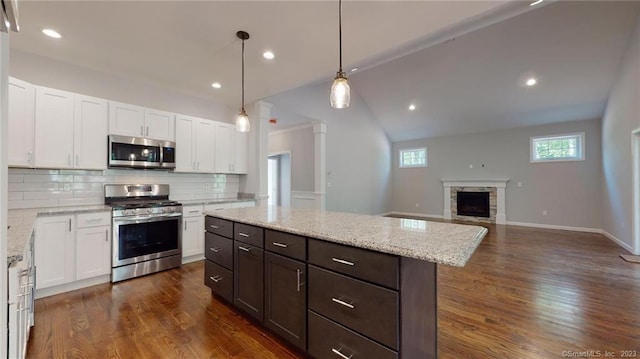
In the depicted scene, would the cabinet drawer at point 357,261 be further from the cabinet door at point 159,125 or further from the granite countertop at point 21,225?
the cabinet door at point 159,125

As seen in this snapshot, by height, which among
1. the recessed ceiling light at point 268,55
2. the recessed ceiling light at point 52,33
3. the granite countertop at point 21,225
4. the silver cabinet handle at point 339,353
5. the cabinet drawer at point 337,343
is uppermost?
the recessed ceiling light at point 52,33

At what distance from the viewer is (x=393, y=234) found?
1.62 m

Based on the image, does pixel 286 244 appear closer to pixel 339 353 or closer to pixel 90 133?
pixel 339 353

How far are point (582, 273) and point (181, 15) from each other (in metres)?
5.52

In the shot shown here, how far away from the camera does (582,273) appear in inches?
137

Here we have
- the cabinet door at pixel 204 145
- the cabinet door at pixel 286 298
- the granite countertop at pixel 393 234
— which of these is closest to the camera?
the granite countertop at pixel 393 234

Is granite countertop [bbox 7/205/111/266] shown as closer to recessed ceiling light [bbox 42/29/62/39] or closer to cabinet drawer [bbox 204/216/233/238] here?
cabinet drawer [bbox 204/216/233/238]

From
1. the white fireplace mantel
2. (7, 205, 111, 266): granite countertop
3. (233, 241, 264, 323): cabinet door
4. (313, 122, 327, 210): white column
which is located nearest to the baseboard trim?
the white fireplace mantel

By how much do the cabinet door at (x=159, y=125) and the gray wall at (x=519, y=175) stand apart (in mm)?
7498

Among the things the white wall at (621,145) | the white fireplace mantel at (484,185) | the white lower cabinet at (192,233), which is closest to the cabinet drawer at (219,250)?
the white lower cabinet at (192,233)

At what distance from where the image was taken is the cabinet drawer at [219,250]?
8.12 feet

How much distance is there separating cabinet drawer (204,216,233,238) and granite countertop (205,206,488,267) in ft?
0.61

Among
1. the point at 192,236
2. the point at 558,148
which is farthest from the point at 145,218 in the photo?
the point at 558,148

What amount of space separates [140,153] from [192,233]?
130cm
